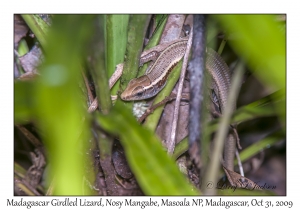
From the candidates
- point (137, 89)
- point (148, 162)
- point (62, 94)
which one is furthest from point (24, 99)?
point (137, 89)

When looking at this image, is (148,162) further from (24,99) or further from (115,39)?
(115,39)

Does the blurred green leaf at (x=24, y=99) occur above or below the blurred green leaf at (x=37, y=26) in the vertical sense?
below

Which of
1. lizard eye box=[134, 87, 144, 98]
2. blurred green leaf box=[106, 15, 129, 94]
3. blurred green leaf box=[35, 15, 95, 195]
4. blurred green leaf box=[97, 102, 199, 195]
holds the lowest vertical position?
blurred green leaf box=[97, 102, 199, 195]

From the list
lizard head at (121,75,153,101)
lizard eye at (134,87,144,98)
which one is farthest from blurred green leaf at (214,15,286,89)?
lizard eye at (134,87,144,98)

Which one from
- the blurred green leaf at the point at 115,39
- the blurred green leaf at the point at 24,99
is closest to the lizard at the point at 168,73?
the blurred green leaf at the point at 115,39

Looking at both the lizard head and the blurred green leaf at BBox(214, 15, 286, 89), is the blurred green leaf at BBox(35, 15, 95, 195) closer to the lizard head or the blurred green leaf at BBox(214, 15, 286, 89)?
the blurred green leaf at BBox(214, 15, 286, 89)

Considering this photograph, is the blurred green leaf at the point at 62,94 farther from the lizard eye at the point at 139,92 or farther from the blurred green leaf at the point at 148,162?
the lizard eye at the point at 139,92
